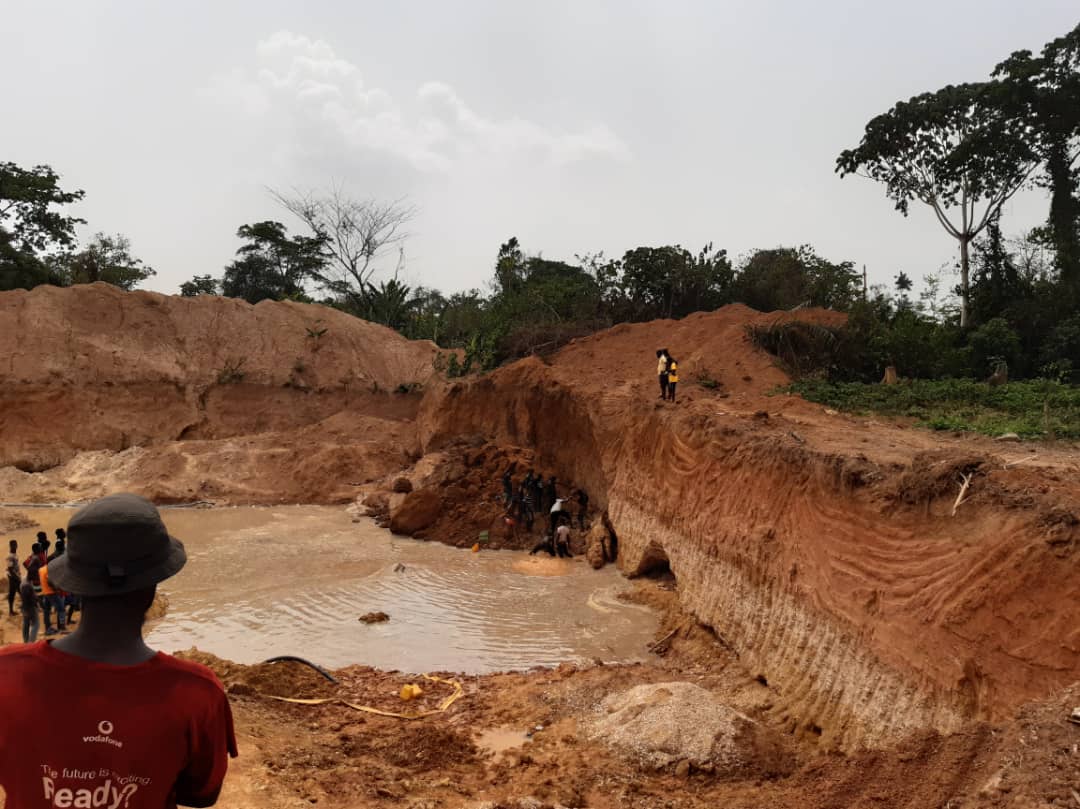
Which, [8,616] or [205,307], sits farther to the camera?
[205,307]

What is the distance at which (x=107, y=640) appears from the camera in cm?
195

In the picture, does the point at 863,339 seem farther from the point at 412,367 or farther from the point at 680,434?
the point at 412,367

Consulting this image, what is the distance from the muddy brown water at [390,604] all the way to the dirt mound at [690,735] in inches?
109

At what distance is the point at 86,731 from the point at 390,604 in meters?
9.69

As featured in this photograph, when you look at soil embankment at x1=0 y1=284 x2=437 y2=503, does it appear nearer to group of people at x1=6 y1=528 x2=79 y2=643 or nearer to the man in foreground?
group of people at x1=6 y1=528 x2=79 y2=643

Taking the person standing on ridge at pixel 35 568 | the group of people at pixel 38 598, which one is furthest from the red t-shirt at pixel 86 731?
the person standing on ridge at pixel 35 568

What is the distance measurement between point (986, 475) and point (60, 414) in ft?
76.4

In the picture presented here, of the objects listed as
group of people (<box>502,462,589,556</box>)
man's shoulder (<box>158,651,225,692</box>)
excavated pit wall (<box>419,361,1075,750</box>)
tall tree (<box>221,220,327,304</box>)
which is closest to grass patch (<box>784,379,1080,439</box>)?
excavated pit wall (<box>419,361,1075,750</box>)

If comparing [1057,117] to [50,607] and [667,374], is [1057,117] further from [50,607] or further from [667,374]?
[50,607]

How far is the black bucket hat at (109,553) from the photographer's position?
193cm

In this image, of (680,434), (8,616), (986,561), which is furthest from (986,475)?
(8,616)

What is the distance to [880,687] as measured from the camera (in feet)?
18.9

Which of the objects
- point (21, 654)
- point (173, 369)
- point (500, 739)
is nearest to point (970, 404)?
point (500, 739)

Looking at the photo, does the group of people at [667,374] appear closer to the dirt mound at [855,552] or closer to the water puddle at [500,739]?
the dirt mound at [855,552]
